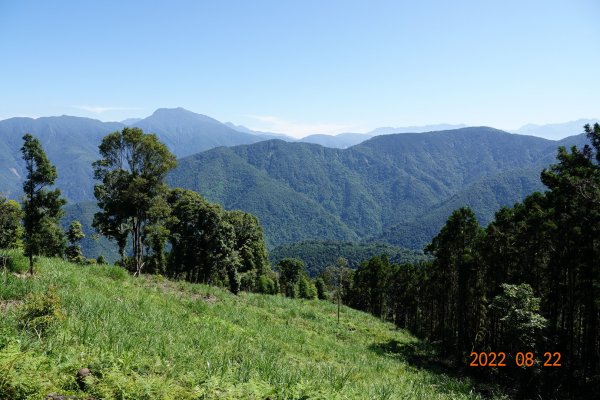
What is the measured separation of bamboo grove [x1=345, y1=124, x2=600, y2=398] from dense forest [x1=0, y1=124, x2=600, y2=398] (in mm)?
78

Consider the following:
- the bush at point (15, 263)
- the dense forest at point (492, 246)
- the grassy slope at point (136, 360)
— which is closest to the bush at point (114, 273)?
the dense forest at point (492, 246)

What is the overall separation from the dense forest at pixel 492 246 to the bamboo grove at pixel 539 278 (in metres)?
0.08

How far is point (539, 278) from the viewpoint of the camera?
2678cm

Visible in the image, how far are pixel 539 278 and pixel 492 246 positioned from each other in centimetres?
373

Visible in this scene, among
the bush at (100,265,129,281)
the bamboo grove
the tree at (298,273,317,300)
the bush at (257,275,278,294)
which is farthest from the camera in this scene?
the tree at (298,273,317,300)

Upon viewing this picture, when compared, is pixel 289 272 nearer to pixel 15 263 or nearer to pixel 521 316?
pixel 521 316

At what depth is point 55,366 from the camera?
590 cm

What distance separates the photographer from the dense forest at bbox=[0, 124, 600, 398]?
17297mm

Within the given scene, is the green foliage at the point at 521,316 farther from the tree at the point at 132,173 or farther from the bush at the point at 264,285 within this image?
the bush at the point at 264,285

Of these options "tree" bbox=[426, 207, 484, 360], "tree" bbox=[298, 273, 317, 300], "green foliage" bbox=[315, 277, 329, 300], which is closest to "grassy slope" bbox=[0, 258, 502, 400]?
"tree" bbox=[426, 207, 484, 360]

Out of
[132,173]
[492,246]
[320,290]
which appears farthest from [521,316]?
[320,290]

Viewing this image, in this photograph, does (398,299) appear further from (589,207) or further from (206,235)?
(589,207)

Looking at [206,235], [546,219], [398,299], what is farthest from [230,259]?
[398,299]

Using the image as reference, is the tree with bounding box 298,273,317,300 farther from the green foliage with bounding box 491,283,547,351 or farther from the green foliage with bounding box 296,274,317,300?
the green foliage with bounding box 491,283,547,351
